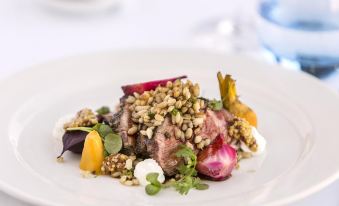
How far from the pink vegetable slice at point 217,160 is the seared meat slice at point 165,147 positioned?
0.24 feet

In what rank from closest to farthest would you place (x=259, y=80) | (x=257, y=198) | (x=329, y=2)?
(x=257, y=198), (x=259, y=80), (x=329, y=2)

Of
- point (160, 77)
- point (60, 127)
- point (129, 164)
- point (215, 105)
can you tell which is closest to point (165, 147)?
point (129, 164)

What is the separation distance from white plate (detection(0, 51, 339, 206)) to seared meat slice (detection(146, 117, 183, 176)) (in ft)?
0.40

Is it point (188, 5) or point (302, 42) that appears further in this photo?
point (188, 5)

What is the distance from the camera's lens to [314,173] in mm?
1975

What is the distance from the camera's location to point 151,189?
1.93 meters

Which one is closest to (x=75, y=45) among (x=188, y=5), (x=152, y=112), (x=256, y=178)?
(x=188, y=5)

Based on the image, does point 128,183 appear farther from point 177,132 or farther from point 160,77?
point 160,77

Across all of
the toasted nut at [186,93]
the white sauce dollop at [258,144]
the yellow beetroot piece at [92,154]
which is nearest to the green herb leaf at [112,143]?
the yellow beetroot piece at [92,154]

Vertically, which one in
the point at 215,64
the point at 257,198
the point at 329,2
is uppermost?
the point at 329,2

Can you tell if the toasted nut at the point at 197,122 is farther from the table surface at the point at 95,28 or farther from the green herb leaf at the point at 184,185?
the table surface at the point at 95,28

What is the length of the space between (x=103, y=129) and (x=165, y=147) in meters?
0.21

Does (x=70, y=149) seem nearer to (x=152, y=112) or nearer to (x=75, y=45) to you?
(x=152, y=112)

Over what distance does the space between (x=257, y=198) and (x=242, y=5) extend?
157 cm
